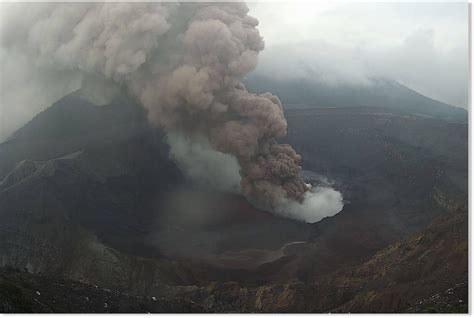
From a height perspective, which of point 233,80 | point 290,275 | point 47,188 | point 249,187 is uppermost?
point 233,80

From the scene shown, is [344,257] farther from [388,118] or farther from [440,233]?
[388,118]

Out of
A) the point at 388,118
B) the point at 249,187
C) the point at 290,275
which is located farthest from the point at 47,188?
the point at 388,118

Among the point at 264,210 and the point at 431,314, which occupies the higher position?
the point at 264,210

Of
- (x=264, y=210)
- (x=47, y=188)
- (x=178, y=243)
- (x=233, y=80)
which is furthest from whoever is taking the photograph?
(x=233, y=80)

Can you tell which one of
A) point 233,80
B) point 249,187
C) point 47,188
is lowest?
point 47,188

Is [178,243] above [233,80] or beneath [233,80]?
beneath

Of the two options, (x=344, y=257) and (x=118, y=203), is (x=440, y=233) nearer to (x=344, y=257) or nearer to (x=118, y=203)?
(x=344, y=257)

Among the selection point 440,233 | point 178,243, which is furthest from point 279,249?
point 440,233

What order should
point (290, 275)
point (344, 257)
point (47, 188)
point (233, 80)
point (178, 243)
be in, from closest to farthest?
point (290, 275)
point (344, 257)
point (178, 243)
point (47, 188)
point (233, 80)

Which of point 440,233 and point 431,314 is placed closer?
point 431,314
